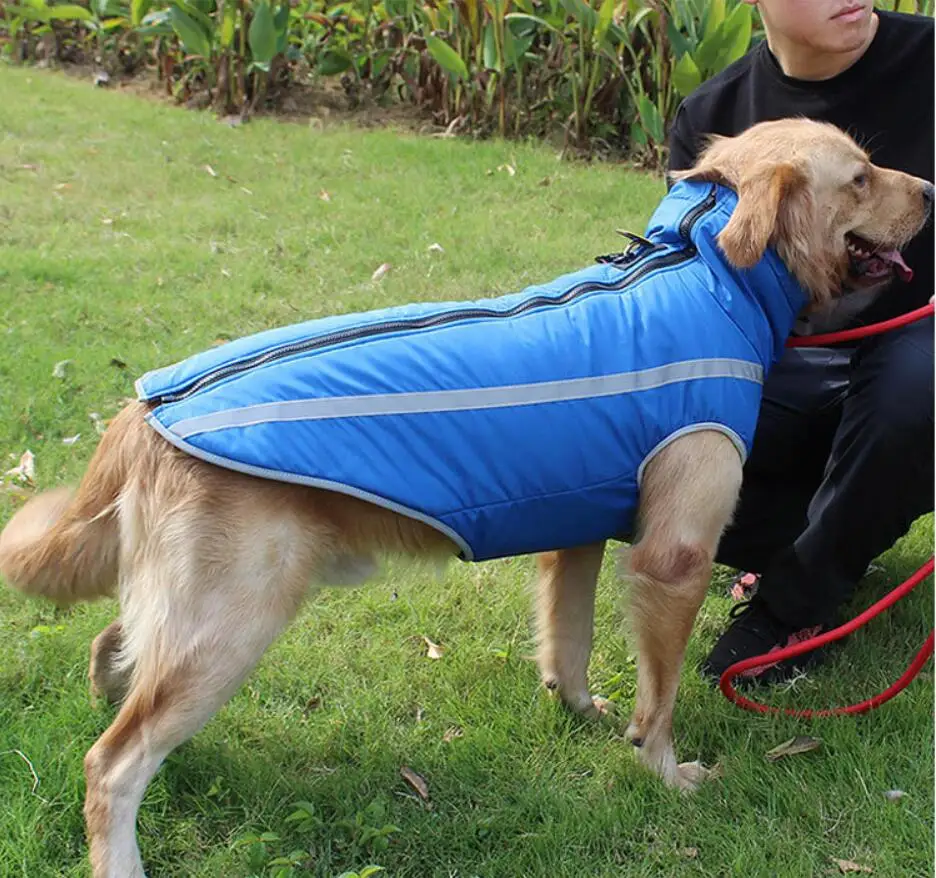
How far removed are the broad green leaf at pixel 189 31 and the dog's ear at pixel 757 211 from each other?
28.5ft

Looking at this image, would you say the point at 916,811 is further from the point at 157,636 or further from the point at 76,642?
the point at 76,642

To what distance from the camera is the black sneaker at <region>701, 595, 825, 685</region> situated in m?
3.49

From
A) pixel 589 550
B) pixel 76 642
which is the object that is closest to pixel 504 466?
pixel 589 550

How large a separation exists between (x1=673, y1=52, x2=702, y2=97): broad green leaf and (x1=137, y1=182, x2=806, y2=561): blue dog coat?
18.3 feet

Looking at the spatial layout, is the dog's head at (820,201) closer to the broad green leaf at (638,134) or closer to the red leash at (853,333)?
the red leash at (853,333)

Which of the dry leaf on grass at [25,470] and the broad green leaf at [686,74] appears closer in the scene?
the dry leaf on grass at [25,470]

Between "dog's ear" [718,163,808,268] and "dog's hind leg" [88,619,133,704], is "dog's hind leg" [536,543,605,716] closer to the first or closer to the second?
"dog's ear" [718,163,808,268]

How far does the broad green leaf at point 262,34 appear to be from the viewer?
10070mm

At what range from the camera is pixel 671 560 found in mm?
2830

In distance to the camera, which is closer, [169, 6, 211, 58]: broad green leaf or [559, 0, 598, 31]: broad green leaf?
[559, 0, 598, 31]: broad green leaf

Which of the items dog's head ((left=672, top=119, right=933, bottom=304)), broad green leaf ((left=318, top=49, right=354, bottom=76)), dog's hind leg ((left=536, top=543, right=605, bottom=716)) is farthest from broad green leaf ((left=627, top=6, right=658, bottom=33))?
dog's hind leg ((left=536, top=543, right=605, bottom=716))

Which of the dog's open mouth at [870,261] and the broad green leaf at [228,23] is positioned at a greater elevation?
the dog's open mouth at [870,261]

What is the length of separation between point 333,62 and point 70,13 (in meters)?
3.13

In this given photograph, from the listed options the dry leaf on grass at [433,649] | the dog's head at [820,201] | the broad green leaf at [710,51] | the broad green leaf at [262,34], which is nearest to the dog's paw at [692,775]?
the dry leaf on grass at [433,649]
